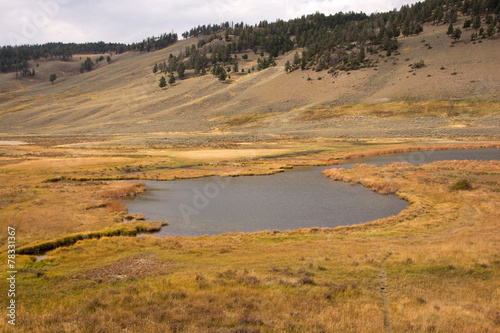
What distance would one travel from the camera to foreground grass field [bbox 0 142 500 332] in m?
12.5

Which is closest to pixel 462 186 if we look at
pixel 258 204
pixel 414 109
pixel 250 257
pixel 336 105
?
pixel 258 204

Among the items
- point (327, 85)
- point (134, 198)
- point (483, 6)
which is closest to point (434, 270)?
point (134, 198)

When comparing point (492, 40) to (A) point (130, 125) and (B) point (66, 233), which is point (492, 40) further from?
(B) point (66, 233)

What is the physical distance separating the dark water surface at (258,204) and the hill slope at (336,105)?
64.2 meters

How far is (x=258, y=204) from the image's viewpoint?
3806 centimetres

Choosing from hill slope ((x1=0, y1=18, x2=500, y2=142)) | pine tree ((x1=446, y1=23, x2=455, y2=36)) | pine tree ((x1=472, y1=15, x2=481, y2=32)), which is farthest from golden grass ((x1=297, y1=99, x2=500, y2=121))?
pine tree ((x1=472, y1=15, x2=481, y2=32))

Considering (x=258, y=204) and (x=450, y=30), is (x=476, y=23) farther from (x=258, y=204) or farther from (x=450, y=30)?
(x=258, y=204)

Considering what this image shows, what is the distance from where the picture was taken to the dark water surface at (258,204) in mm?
31203

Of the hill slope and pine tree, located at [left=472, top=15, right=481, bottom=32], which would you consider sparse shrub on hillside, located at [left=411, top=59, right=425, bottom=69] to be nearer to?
the hill slope

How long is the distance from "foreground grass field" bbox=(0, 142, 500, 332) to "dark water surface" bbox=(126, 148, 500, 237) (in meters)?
3.16

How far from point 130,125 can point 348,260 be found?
491 feet

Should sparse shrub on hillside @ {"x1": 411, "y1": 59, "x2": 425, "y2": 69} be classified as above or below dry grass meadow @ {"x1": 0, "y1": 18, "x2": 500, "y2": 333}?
above

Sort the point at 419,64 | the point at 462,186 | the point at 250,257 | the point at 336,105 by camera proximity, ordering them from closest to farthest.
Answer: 1. the point at 250,257
2. the point at 462,186
3. the point at 336,105
4. the point at 419,64

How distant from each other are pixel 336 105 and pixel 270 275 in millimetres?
131300
